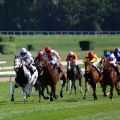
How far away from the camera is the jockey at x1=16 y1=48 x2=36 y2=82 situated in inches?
818

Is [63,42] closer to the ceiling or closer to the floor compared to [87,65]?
closer to the ceiling

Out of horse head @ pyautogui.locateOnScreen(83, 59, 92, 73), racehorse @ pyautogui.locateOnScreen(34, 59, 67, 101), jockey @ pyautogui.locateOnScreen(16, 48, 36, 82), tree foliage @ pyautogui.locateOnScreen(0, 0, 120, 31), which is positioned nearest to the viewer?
jockey @ pyautogui.locateOnScreen(16, 48, 36, 82)

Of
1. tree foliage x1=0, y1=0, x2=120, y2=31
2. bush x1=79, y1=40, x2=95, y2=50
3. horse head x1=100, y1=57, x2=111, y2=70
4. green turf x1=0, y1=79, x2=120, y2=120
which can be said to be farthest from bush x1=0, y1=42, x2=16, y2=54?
green turf x1=0, y1=79, x2=120, y2=120

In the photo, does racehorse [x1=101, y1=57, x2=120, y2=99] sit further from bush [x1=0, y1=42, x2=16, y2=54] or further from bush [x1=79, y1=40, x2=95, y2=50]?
bush [x1=79, y1=40, x2=95, y2=50]

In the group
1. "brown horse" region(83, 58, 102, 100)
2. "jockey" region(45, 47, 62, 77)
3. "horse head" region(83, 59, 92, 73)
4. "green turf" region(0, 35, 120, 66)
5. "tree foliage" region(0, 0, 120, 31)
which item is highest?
"tree foliage" region(0, 0, 120, 31)

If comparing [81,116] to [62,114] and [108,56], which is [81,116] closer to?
[62,114]

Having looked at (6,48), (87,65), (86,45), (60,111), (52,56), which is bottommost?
(60,111)

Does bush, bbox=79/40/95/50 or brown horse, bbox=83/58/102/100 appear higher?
bush, bbox=79/40/95/50

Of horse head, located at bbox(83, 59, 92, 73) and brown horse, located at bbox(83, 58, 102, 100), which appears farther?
brown horse, located at bbox(83, 58, 102, 100)

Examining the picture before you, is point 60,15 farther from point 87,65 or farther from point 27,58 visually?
point 27,58

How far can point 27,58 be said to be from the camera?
69.1 feet

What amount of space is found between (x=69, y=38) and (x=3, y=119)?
2283 inches

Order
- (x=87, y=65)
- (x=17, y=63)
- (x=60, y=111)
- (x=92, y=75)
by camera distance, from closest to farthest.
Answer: (x=60, y=111) < (x=17, y=63) < (x=87, y=65) < (x=92, y=75)

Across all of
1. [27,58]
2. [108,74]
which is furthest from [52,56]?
[108,74]
